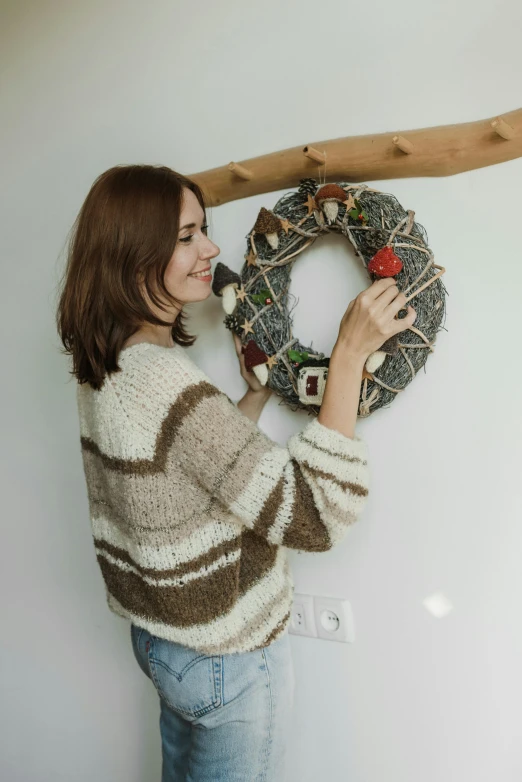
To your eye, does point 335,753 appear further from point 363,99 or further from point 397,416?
point 363,99

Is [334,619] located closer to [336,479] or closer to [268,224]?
[336,479]

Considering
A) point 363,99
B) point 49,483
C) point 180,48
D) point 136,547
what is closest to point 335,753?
point 136,547

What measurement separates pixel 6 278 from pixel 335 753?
1.32 metres

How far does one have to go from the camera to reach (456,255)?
1.10 metres

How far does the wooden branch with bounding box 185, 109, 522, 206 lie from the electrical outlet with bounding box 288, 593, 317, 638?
788 millimetres

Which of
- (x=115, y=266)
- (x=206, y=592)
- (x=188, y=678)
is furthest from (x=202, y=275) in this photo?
(x=188, y=678)

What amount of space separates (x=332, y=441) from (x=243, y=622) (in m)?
0.32

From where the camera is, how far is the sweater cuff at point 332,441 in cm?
A: 91

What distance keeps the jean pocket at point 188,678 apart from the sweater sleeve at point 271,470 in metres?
0.23

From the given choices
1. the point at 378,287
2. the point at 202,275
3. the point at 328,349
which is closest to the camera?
the point at 378,287

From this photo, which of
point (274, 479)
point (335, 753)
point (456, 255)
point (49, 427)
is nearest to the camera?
point (274, 479)

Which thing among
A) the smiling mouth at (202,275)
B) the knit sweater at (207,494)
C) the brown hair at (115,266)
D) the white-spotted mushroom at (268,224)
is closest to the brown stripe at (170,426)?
the knit sweater at (207,494)

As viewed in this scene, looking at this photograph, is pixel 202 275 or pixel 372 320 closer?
pixel 372 320

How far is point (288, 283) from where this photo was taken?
1.21m
